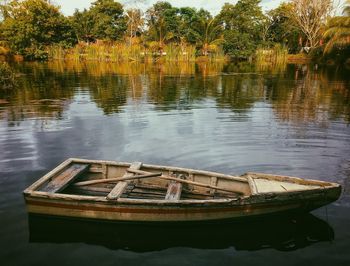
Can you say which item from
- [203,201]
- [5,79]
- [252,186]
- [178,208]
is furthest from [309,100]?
[5,79]

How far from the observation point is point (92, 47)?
54.6m

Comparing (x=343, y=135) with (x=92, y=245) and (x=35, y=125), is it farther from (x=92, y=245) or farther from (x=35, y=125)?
(x=35, y=125)

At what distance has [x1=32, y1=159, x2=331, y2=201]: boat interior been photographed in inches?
263

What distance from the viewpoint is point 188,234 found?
638 centimetres

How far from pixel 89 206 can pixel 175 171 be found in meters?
2.21

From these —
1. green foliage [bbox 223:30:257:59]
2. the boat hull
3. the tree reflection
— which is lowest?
the boat hull

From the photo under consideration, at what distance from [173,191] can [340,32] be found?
4295 centimetres

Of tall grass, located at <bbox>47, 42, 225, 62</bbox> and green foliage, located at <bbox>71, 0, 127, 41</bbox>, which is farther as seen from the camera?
green foliage, located at <bbox>71, 0, 127, 41</bbox>

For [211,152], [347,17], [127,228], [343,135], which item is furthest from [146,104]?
[347,17]

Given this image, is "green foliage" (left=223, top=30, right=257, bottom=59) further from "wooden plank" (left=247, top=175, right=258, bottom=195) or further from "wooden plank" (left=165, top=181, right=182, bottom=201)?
"wooden plank" (left=165, top=181, right=182, bottom=201)

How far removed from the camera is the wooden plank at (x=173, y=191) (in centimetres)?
645

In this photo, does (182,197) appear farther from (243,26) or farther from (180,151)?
(243,26)

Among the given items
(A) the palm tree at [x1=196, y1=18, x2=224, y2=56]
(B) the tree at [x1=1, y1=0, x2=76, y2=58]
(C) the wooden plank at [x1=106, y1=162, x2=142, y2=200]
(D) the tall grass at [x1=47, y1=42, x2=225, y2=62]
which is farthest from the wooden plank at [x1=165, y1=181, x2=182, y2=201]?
(B) the tree at [x1=1, y1=0, x2=76, y2=58]

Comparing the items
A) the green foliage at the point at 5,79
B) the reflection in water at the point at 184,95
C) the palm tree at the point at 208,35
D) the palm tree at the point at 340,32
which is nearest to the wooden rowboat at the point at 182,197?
the reflection in water at the point at 184,95
